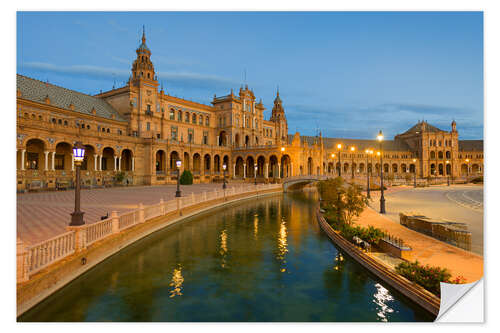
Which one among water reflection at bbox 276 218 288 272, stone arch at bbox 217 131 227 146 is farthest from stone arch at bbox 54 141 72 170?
stone arch at bbox 217 131 227 146

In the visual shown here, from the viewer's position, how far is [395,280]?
27.8ft

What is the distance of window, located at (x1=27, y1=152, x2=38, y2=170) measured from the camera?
34.0 meters

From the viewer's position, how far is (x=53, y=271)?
25.2ft

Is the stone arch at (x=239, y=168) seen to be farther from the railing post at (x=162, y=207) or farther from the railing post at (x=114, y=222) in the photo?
the railing post at (x=114, y=222)

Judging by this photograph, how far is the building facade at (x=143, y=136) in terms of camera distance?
33.6 m

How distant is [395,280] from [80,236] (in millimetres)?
10073

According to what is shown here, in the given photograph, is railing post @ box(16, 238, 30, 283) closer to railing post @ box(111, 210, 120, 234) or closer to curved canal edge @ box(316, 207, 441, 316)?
railing post @ box(111, 210, 120, 234)

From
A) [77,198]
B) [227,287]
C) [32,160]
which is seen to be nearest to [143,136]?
[32,160]

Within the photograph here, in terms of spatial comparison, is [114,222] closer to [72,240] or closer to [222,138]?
[72,240]
